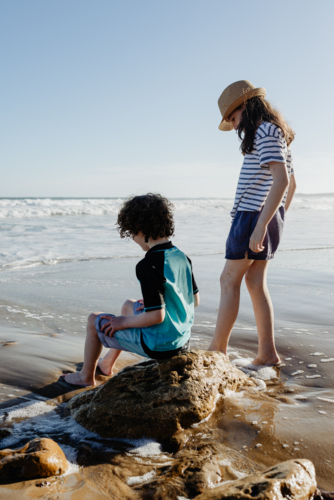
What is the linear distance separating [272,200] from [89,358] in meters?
1.57

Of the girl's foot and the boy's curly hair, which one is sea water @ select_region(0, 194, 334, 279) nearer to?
the girl's foot

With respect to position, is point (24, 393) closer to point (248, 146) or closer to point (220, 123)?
point (248, 146)

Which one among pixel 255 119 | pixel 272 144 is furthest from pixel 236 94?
pixel 272 144

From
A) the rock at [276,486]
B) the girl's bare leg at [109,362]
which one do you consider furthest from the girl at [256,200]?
the rock at [276,486]

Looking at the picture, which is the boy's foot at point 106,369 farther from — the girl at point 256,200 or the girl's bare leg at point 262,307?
the girl's bare leg at point 262,307

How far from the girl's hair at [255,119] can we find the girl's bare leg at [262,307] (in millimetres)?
858

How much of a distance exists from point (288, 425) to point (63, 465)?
1150 mm

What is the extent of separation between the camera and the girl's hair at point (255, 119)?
2.73 m

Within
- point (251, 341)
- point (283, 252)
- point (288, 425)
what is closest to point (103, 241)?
point (283, 252)

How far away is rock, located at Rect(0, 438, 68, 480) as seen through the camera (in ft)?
5.56

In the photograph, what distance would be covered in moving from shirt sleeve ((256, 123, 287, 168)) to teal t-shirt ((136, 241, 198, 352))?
2.94ft

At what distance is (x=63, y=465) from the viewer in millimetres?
1775

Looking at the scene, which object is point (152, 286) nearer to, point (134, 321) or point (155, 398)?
point (134, 321)

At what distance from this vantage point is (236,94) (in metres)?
2.84
